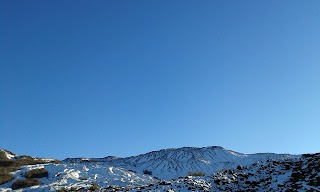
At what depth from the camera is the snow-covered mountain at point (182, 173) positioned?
1055 inches

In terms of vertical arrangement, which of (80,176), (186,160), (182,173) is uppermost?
(186,160)

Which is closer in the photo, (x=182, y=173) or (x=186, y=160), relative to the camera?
(x=182, y=173)

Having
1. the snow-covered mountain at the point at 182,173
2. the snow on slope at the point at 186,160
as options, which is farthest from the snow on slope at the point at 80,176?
the snow on slope at the point at 186,160

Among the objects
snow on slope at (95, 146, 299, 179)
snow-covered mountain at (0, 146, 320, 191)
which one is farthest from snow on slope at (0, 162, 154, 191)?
snow on slope at (95, 146, 299, 179)

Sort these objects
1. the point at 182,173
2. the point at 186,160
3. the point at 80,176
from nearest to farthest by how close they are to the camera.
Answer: the point at 80,176, the point at 182,173, the point at 186,160

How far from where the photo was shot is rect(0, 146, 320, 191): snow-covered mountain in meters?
26.8

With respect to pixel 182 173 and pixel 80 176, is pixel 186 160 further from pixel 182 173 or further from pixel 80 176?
pixel 80 176

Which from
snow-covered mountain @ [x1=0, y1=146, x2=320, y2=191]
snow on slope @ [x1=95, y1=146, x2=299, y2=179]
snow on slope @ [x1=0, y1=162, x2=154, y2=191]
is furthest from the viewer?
snow on slope @ [x1=95, y1=146, x2=299, y2=179]

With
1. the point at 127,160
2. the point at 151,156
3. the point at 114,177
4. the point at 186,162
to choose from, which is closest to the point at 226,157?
the point at 186,162

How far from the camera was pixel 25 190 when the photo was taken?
47219mm

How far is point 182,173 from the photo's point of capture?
8294cm

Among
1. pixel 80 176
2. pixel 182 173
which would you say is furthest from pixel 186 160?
pixel 80 176

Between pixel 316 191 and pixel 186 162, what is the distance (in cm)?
7686

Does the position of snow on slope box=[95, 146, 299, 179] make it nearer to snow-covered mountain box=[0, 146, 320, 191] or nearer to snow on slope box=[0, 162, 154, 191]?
snow-covered mountain box=[0, 146, 320, 191]
